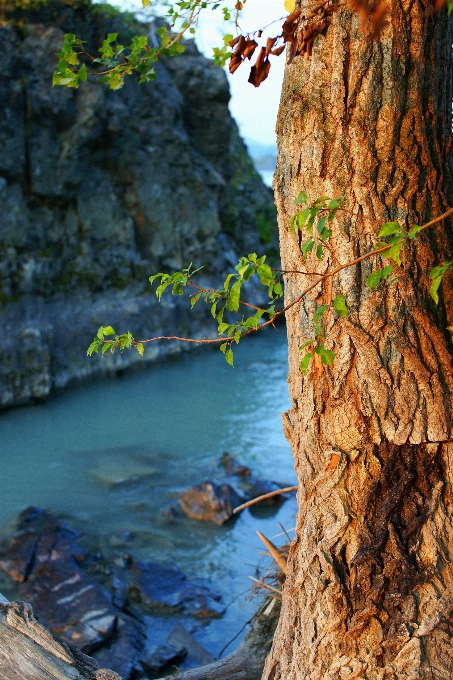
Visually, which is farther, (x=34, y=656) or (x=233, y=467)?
(x=233, y=467)

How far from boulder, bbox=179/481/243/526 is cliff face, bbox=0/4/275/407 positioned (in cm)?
371

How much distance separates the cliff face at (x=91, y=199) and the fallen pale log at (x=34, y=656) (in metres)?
6.62

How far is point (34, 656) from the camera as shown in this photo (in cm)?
240

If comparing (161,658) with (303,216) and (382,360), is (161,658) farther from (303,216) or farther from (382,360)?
(303,216)

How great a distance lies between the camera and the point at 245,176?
15.1 m

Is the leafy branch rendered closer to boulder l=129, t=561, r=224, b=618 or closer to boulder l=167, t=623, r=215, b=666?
boulder l=167, t=623, r=215, b=666

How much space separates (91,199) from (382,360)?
9129mm

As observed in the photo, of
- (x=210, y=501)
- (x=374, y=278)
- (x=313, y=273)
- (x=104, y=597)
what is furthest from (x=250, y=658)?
(x=210, y=501)

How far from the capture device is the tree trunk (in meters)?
2.06

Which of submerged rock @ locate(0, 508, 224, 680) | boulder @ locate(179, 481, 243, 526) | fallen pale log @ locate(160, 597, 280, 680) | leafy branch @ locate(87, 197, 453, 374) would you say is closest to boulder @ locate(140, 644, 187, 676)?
submerged rock @ locate(0, 508, 224, 680)

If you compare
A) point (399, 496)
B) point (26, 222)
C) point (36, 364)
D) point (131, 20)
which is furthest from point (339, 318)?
point (131, 20)

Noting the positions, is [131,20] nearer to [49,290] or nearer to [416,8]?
[49,290]

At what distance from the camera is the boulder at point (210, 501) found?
596 cm

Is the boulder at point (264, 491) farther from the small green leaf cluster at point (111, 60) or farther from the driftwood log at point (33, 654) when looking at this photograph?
the small green leaf cluster at point (111, 60)
